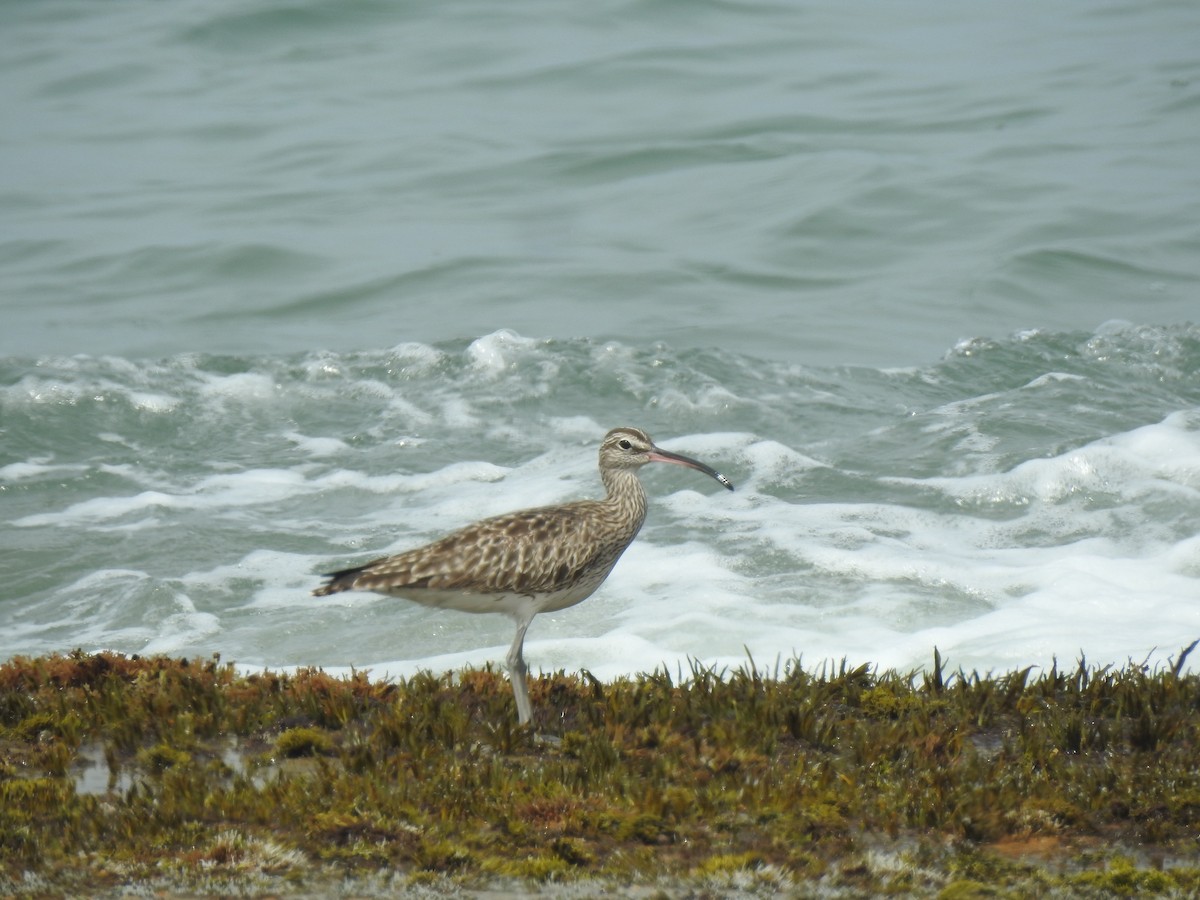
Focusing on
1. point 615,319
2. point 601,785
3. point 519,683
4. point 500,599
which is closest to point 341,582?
point 500,599

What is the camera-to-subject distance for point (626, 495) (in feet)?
32.7

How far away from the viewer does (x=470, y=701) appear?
29.7ft

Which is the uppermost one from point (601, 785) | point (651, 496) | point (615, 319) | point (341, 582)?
point (615, 319)

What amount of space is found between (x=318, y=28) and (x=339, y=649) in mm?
28084

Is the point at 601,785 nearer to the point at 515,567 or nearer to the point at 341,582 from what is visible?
the point at 515,567

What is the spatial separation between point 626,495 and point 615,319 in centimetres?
1410

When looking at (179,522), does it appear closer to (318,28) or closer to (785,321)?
(785,321)

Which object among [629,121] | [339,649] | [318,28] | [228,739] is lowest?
[339,649]

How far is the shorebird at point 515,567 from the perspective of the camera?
29.3 ft

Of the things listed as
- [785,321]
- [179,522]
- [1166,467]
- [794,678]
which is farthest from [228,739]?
[785,321]

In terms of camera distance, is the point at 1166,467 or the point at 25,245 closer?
the point at 1166,467

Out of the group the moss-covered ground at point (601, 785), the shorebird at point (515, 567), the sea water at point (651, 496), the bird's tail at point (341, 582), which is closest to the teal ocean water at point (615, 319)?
the sea water at point (651, 496)

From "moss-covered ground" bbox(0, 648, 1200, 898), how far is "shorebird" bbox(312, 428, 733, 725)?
0.49 m

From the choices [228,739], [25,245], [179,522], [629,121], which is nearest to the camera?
[228,739]
